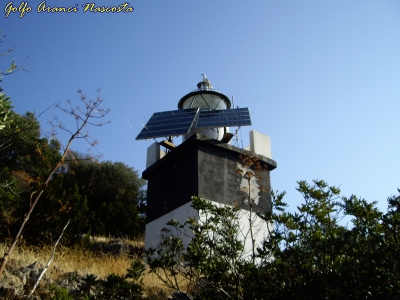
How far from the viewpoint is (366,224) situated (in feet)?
16.5

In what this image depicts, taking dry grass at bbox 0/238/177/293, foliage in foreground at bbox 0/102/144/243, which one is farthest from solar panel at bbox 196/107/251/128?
dry grass at bbox 0/238/177/293

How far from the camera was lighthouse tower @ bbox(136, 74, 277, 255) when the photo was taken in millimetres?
11883

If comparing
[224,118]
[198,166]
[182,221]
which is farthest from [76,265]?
[224,118]

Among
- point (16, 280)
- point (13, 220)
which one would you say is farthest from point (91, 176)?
point (16, 280)

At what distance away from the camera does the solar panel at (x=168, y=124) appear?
1283 cm

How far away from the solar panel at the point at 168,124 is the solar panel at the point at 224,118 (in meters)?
0.34

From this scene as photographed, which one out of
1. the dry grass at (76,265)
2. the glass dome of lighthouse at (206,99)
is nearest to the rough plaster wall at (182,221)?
the dry grass at (76,265)

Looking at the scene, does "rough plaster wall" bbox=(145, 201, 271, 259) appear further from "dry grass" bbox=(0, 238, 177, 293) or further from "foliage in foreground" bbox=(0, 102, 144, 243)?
"foliage in foreground" bbox=(0, 102, 144, 243)

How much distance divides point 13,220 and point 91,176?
31.3 ft

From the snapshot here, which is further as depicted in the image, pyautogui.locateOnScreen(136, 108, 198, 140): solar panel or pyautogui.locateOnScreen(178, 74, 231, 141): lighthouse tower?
pyautogui.locateOnScreen(178, 74, 231, 141): lighthouse tower

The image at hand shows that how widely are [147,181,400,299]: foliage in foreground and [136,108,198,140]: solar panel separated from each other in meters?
6.87

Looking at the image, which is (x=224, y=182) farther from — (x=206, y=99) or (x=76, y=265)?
(x=76, y=265)

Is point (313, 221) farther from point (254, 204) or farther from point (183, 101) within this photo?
point (183, 101)

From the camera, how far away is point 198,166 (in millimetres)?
11883
